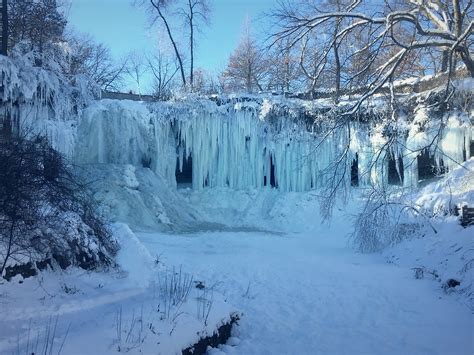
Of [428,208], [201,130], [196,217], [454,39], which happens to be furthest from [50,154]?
[201,130]

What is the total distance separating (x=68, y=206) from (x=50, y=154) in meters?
0.87

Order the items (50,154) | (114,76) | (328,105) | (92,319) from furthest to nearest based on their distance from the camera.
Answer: (114,76), (328,105), (50,154), (92,319)

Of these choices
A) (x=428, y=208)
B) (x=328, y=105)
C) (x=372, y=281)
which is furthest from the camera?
(x=328, y=105)

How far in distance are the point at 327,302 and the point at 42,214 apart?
4.82m

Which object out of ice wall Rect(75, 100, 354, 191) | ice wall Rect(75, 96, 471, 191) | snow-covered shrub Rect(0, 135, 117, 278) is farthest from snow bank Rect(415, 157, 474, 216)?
snow-covered shrub Rect(0, 135, 117, 278)

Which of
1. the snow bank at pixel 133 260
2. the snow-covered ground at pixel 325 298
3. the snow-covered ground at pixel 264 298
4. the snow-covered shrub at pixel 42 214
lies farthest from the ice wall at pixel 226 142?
the snow-covered shrub at pixel 42 214

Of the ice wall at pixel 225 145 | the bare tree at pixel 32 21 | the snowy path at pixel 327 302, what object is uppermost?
the bare tree at pixel 32 21

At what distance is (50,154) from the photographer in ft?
21.8

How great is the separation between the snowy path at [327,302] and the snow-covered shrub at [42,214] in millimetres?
2513

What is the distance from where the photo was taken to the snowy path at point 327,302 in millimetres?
6531

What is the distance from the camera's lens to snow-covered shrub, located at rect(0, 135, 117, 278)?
551 cm

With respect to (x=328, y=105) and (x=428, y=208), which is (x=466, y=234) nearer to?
(x=428, y=208)

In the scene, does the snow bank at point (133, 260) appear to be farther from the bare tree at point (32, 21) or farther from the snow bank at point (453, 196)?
the bare tree at point (32, 21)

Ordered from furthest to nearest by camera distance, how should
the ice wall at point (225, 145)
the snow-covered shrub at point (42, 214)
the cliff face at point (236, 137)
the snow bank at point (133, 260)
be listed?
the ice wall at point (225, 145), the cliff face at point (236, 137), the snow bank at point (133, 260), the snow-covered shrub at point (42, 214)
